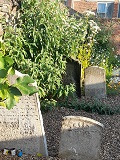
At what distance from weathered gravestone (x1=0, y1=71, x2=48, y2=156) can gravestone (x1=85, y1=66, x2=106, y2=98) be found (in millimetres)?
2607

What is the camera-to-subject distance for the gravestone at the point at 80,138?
3.38 metres

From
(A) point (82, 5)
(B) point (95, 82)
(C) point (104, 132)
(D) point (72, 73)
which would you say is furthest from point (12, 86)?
(A) point (82, 5)

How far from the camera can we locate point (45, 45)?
203 inches

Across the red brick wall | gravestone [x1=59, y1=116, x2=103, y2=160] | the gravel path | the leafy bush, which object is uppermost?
the red brick wall

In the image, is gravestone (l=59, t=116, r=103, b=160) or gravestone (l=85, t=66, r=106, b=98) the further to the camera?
gravestone (l=85, t=66, r=106, b=98)

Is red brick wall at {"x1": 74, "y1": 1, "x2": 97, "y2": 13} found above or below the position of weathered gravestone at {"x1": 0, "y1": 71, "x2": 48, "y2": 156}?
above

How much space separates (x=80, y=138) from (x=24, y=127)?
24.3 inches

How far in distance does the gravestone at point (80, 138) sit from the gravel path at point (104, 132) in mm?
197

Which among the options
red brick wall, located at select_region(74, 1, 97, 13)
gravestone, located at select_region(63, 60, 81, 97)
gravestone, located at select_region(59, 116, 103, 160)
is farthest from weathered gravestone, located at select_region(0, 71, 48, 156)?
red brick wall, located at select_region(74, 1, 97, 13)

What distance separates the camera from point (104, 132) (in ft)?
14.6

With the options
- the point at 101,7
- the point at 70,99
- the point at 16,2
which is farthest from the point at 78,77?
the point at 101,7

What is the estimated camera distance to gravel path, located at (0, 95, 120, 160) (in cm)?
382

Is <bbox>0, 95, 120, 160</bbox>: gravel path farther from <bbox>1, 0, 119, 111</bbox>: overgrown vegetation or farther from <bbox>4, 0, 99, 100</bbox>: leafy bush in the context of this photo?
<bbox>4, 0, 99, 100</bbox>: leafy bush

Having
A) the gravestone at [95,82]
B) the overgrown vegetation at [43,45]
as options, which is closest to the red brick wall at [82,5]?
the gravestone at [95,82]
